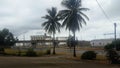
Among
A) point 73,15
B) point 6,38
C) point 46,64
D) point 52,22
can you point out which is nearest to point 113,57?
point 46,64

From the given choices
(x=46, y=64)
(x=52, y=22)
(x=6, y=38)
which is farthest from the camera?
(x=6, y=38)

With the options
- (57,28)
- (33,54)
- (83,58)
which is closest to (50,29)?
(57,28)

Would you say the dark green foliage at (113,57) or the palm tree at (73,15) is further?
the palm tree at (73,15)

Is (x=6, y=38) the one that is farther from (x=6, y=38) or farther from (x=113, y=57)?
(x=113, y=57)

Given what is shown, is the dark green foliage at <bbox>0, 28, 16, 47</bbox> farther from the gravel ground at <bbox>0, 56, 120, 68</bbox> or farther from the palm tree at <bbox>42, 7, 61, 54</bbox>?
the gravel ground at <bbox>0, 56, 120, 68</bbox>

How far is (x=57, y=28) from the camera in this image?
69.1 m

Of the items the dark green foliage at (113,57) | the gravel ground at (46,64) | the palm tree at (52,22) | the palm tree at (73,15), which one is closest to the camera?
the gravel ground at (46,64)

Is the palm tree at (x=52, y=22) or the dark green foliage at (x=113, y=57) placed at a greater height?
the palm tree at (x=52, y=22)

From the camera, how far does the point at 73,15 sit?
52.1 metres

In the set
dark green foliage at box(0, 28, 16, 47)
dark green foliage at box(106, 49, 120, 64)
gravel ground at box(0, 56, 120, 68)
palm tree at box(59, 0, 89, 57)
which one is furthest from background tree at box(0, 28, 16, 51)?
dark green foliage at box(106, 49, 120, 64)

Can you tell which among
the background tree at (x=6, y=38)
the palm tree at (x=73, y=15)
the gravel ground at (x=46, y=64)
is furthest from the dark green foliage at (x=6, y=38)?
the gravel ground at (x=46, y=64)

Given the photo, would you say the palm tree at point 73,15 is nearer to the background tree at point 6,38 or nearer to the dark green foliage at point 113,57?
the dark green foliage at point 113,57

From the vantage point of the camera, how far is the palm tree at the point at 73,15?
51844 millimetres

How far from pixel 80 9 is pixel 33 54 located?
14.1 meters
